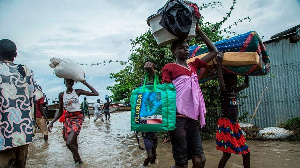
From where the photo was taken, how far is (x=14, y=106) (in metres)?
2.88

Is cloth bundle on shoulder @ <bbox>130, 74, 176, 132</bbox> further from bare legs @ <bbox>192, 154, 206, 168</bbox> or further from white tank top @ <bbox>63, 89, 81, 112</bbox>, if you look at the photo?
white tank top @ <bbox>63, 89, 81, 112</bbox>

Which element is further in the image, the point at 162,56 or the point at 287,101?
the point at 287,101

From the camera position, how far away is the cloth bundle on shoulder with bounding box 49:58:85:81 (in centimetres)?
468

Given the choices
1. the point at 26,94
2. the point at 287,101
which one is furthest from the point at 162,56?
the point at 26,94

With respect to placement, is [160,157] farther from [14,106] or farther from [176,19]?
[176,19]

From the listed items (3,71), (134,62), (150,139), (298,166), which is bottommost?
(298,166)

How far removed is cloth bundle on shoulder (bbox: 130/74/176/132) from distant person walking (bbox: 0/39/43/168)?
1.28 meters

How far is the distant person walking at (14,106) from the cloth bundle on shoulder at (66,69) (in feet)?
4.91

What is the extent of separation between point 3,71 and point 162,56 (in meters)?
5.12

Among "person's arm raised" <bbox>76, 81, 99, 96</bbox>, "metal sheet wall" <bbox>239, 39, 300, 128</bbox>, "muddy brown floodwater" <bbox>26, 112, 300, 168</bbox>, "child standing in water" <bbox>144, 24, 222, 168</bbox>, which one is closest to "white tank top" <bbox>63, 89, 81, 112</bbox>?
"person's arm raised" <bbox>76, 81, 99, 96</bbox>

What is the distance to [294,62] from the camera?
849 centimetres

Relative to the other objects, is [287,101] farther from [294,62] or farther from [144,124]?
[144,124]

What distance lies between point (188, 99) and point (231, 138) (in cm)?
128

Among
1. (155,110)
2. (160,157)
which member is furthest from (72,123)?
(155,110)
